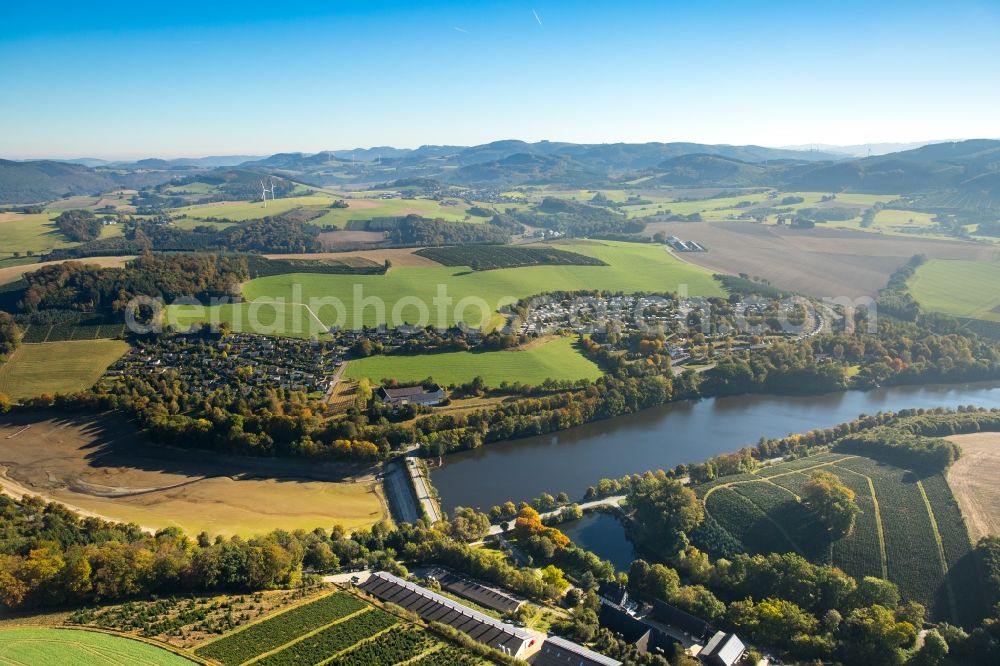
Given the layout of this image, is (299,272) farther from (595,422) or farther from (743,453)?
(743,453)

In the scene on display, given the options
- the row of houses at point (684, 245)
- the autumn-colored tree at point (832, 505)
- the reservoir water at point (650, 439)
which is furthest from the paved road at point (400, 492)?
the row of houses at point (684, 245)

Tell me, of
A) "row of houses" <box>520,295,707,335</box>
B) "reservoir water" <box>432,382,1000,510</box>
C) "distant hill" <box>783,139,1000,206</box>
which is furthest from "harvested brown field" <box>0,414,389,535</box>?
"distant hill" <box>783,139,1000,206</box>

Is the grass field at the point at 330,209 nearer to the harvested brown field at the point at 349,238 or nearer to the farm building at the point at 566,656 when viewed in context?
the harvested brown field at the point at 349,238

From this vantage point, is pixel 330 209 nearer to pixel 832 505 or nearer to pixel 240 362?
pixel 240 362

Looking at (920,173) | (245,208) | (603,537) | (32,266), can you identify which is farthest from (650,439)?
(920,173)

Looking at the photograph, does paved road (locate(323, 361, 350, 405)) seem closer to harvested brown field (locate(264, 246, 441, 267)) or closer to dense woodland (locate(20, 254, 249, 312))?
dense woodland (locate(20, 254, 249, 312))
